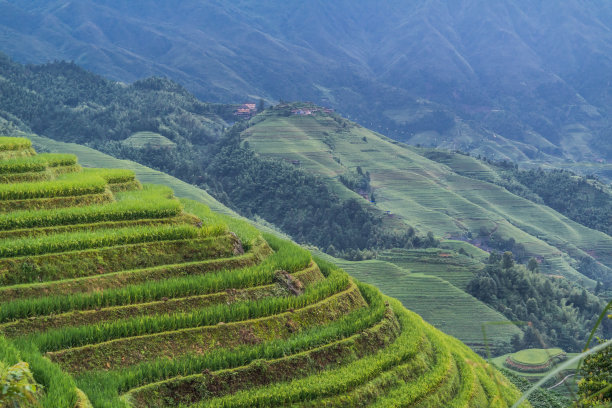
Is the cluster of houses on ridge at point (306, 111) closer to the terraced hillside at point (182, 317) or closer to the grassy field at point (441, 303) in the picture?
the grassy field at point (441, 303)

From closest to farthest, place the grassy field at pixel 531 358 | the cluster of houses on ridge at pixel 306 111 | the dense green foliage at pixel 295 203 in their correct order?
the grassy field at pixel 531 358, the dense green foliage at pixel 295 203, the cluster of houses on ridge at pixel 306 111

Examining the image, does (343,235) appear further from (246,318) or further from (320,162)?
(246,318)

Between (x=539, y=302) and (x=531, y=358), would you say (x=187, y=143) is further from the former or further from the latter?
(x=531, y=358)

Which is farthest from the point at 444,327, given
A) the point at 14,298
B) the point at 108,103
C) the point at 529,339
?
the point at 108,103

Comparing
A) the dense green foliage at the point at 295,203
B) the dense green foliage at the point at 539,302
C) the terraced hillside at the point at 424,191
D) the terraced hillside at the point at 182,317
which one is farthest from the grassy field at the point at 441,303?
the terraced hillside at the point at 182,317

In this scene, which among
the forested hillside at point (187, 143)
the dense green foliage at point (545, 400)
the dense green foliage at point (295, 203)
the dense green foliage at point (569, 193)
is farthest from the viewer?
the dense green foliage at point (569, 193)

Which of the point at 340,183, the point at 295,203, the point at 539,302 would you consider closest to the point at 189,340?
the point at 539,302

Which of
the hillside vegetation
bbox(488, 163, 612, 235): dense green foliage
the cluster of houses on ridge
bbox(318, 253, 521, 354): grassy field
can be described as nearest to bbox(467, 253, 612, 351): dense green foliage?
bbox(318, 253, 521, 354): grassy field
